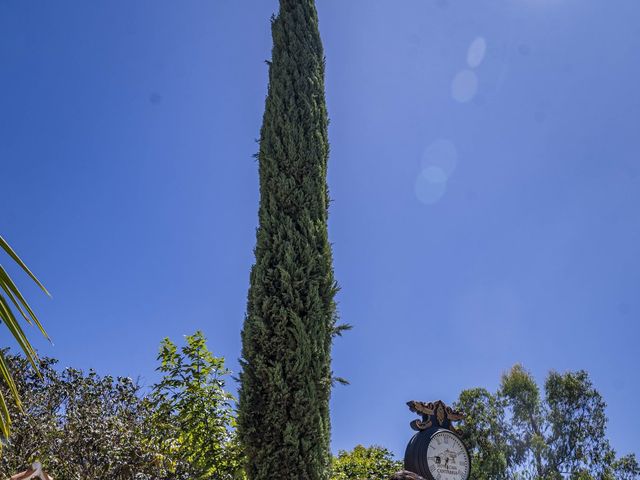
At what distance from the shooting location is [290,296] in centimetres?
550

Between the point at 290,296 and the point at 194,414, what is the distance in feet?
6.37

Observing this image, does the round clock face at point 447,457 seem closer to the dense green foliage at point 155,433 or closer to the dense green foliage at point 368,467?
the dense green foliage at point 155,433

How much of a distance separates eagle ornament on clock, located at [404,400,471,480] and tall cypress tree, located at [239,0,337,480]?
901 mm

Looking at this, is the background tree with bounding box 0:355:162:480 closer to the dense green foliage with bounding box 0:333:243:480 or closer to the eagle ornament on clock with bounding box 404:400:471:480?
the dense green foliage with bounding box 0:333:243:480

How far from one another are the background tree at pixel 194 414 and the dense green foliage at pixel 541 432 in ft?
42.7

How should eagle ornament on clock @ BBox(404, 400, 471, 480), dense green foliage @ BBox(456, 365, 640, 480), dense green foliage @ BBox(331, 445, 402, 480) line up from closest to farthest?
eagle ornament on clock @ BBox(404, 400, 471, 480) < dense green foliage @ BBox(331, 445, 402, 480) < dense green foliage @ BBox(456, 365, 640, 480)

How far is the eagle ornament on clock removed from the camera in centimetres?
504

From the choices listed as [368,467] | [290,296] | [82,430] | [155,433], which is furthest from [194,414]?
[368,467]

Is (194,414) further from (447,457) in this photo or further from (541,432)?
(541,432)

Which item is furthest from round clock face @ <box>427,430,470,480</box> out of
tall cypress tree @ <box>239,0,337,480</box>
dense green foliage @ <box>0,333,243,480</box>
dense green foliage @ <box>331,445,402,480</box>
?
dense green foliage @ <box>331,445,402,480</box>

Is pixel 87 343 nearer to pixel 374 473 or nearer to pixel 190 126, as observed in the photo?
pixel 190 126

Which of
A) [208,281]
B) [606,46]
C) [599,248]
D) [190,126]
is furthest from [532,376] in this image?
[190,126]

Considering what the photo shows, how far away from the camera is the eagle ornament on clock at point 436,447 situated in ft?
16.5

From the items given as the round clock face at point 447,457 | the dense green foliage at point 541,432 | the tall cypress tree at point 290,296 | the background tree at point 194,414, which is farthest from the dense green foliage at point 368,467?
the dense green foliage at point 541,432
